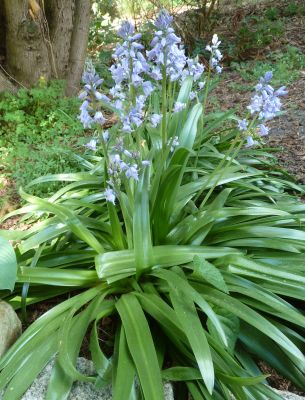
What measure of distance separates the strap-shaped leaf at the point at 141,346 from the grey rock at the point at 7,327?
Result: 1.51 ft

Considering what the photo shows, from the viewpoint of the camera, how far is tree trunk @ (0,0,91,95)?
4434 millimetres

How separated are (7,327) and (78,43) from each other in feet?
13.3

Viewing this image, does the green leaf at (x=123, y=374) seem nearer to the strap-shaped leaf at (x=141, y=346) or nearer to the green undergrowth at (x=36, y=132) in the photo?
the strap-shaped leaf at (x=141, y=346)

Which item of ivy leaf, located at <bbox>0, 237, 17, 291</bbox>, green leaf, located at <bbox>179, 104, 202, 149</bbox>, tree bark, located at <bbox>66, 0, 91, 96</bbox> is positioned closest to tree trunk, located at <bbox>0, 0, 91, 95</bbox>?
tree bark, located at <bbox>66, 0, 91, 96</bbox>

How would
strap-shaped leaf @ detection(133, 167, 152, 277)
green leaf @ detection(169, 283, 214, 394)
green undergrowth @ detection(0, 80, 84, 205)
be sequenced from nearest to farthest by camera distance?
green leaf @ detection(169, 283, 214, 394)
strap-shaped leaf @ detection(133, 167, 152, 277)
green undergrowth @ detection(0, 80, 84, 205)

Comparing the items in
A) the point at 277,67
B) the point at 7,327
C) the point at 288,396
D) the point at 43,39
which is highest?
the point at 43,39

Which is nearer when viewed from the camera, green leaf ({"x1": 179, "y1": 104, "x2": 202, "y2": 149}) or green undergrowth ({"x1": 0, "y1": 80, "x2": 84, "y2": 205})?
green leaf ({"x1": 179, "y1": 104, "x2": 202, "y2": 149})

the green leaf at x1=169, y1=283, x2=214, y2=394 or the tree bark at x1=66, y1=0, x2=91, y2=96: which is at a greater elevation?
the tree bark at x1=66, y1=0, x2=91, y2=96

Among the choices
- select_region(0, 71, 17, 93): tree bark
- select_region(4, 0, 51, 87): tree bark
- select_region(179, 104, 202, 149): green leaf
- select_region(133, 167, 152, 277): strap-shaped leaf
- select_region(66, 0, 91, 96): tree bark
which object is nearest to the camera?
select_region(133, 167, 152, 277): strap-shaped leaf

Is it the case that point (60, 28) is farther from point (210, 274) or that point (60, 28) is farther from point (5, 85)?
point (210, 274)

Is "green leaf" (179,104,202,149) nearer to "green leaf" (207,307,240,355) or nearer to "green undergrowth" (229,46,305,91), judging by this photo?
"green leaf" (207,307,240,355)

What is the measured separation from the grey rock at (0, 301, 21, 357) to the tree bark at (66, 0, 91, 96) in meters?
3.75

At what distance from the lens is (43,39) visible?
15.3 ft

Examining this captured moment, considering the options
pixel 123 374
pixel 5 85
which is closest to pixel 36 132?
pixel 5 85
